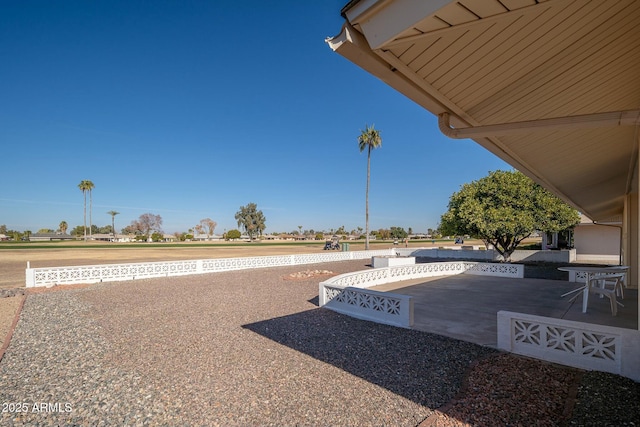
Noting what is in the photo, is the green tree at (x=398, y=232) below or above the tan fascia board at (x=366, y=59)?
below

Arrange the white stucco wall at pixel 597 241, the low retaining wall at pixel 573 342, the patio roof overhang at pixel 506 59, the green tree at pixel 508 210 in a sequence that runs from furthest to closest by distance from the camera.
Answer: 1. the white stucco wall at pixel 597 241
2. the green tree at pixel 508 210
3. the low retaining wall at pixel 573 342
4. the patio roof overhang at pixel 506 59

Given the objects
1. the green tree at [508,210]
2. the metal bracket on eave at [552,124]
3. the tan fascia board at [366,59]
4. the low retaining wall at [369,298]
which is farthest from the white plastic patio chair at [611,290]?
the green tree at [508,210]

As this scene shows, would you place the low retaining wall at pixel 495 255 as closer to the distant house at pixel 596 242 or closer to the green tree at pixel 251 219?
the distant house at pixel 596 242

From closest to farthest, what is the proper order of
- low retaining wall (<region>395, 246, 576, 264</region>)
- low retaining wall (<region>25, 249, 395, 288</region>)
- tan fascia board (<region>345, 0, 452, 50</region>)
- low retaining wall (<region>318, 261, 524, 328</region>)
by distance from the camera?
1. tan fascia board (<region>345, 0, 452, 50</region>)
2. low retaining wall (<region>318, 261, 524, 328</region>)
3. low retaining wall (<region>25, 249, 395, 288</region>)
4. low retaining wall (<region>395, 246, 576, 264</region>)

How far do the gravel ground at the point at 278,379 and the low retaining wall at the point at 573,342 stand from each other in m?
0.26

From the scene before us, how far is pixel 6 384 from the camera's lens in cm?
412

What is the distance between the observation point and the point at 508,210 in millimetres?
19594

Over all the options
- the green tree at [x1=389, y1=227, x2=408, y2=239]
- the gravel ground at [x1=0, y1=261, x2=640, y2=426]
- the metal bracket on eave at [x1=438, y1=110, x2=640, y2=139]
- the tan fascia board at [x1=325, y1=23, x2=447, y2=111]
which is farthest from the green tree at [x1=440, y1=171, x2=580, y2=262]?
the green tree at [x1=389, y1=227, x2=408, y2=239]

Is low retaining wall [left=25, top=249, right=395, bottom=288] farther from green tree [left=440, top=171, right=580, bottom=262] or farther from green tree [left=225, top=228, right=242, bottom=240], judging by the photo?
green tree [left=225, top=228, right=242, bottom=240]

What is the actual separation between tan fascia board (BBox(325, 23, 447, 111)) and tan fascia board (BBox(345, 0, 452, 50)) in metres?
0.08

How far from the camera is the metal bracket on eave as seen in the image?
3371 mm

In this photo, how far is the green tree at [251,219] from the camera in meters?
124

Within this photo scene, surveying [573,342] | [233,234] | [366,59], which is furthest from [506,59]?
[233,234]

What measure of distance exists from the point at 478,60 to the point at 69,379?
630 cm
